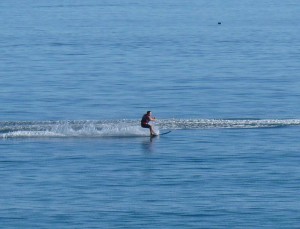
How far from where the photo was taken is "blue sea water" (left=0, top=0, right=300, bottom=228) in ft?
199

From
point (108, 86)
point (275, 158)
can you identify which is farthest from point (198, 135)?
point (108, 86)

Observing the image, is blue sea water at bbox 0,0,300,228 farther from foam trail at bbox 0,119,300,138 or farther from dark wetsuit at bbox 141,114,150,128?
dark wetsuit at bbox 141,114,150,128

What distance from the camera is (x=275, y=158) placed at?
7331cm

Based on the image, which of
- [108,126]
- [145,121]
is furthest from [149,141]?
[108,126]

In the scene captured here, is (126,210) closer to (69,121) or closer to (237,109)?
(69,121)

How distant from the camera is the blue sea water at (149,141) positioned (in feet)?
199

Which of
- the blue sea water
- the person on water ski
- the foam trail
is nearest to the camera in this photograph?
the blue sea water

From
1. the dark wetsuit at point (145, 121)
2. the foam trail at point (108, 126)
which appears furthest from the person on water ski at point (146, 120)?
the foam trail at point (108, 126)

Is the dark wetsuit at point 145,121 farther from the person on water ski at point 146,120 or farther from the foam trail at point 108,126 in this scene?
the foam trail at point 108,126

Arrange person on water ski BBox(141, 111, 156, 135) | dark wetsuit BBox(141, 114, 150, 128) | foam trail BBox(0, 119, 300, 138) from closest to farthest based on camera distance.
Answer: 1. person on water ski BBox(141, 111, 156, 135)
2. dark wetsuit BBox(141, 114, 150, 128)
3. foam trail BBox(0, 119, 300, 138)

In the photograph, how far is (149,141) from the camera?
260ft

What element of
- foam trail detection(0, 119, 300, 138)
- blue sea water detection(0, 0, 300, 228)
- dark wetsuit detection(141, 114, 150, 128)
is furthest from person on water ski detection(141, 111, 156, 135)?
foam trail detection(0, 119, 300, 138)

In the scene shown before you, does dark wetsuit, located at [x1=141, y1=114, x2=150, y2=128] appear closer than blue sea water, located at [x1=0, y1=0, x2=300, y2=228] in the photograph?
No

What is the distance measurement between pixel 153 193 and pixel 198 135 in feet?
55.5
